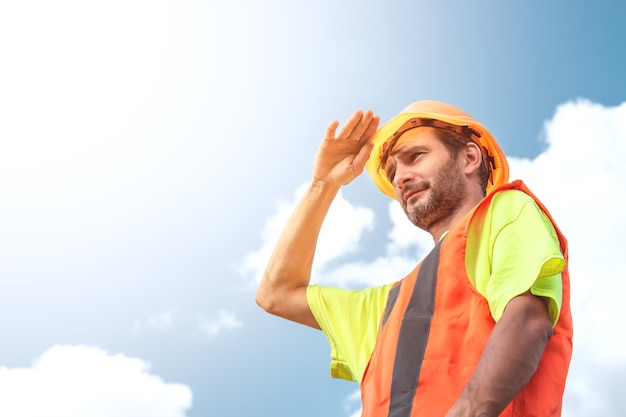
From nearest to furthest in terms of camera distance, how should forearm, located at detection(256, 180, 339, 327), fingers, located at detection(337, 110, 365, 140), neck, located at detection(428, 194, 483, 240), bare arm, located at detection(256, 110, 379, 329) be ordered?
neck, located at detection(428, 194, 483, 240), fingers, located at detection(337, 110, 365, 140), bare arm, located at detection(256, 110, 379, 329), forearm, located at detection(256, 180, 339, 327)

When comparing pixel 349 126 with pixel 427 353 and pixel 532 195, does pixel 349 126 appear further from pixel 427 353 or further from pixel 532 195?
pixel 427 353

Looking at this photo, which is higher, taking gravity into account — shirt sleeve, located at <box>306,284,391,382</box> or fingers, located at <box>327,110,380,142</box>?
fingers, located at <box>327,110,380,142</box>

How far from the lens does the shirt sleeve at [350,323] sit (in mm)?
4020

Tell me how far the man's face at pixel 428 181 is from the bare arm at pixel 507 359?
1151 mm

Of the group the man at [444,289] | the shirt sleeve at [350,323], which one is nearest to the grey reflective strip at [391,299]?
the man at [444,289]

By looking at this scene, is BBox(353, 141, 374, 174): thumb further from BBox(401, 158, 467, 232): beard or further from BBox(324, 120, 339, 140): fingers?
BBox(401, 158, 467, 232): beard

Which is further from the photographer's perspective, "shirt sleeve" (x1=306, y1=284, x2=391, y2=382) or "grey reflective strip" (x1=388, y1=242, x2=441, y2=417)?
"shirt sleeve" (x1=306, y1=284, x2=391, y2=382)

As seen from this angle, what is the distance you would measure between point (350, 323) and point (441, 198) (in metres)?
0.94

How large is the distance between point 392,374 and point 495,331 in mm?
643

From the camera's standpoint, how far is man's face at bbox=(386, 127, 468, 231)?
3.83 metres

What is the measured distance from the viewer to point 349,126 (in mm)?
4523

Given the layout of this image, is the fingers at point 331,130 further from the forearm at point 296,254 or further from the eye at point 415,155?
the eye at point 415,155

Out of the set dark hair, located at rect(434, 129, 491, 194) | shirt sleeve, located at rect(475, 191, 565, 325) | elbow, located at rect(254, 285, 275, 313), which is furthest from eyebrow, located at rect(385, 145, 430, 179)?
elbow, located at rect(254, 285, 275, 313)

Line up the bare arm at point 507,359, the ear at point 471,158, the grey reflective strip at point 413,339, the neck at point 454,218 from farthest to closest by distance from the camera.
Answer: the ear at point 471,158
the neck at point 454,218
the grey reflective strip at point 413,339
the bare arm at point 507,359
